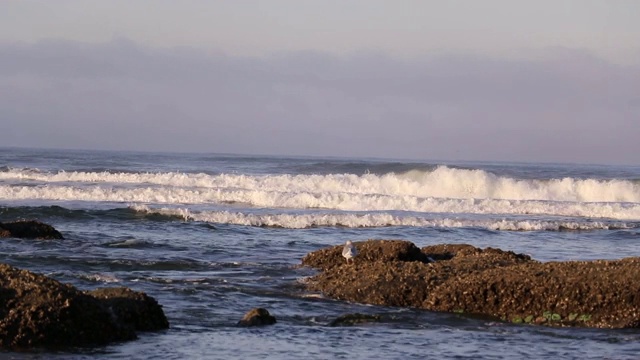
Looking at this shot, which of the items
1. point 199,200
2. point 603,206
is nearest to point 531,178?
point 603,206

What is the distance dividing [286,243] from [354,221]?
710 cm

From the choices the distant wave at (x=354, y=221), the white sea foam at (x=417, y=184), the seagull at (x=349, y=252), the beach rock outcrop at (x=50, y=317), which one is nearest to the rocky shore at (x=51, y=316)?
the beach rock outcrop at (x=50, y=317)

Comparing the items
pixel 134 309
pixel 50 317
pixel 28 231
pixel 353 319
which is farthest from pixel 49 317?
pixel 28 231

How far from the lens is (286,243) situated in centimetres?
1914

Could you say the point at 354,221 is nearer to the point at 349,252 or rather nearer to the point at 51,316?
the point at 349,252

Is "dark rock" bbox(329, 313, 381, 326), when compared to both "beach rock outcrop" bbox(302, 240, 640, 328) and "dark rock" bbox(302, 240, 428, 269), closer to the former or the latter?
"beach rock outcrop" bbox(302, 240, 640, 328)

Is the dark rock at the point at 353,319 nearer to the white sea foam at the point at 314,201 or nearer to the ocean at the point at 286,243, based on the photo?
the ocean at the point at 286,243

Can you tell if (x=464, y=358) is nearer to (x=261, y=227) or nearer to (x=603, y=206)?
(x=261, y=227)

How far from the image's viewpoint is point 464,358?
8914 mm

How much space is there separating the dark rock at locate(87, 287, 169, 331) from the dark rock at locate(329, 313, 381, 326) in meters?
1.88

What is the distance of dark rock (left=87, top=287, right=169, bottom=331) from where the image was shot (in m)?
9.45

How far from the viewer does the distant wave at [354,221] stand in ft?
83.3

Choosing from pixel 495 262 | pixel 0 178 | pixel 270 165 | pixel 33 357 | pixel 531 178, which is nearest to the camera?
pixel 33 357

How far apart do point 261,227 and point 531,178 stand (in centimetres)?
2891
